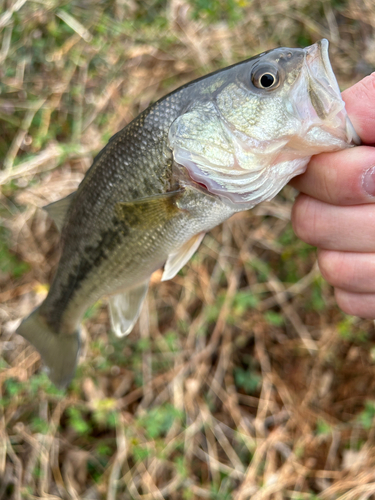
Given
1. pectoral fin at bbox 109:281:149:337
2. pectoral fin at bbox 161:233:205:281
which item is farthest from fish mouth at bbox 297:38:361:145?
pectoral fin at bbox 109:281:149:337

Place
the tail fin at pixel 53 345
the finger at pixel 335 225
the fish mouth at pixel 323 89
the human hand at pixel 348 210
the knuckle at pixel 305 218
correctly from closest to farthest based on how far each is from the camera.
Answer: the fish mouth at pixel 323 89 → the human hand at pixel 348 210 → the finger at pixel 335 225 → the knuckle at pixel 305 218 → the tail fin at pixel 53 345

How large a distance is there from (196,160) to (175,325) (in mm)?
1915

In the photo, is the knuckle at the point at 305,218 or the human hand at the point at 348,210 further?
→ the knuckle at the point at 305,218

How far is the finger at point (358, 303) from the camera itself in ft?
5.07

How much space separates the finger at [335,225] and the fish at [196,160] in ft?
0.65

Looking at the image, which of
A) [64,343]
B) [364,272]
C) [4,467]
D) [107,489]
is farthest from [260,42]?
[4,467]

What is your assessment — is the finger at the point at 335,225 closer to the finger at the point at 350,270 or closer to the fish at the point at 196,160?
the finger at the point at 350,270

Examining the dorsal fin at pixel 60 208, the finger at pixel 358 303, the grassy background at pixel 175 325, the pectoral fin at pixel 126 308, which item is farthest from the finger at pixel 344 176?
the grassy background at pixel 175 325

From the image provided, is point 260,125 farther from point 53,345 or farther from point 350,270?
point 53,345

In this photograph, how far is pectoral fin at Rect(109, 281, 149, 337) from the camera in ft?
6.08

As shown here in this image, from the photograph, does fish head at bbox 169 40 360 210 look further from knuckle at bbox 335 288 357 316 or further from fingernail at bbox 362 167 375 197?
knuckle at bbox 335 288 357 316

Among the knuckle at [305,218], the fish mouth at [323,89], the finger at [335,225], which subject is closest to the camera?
the fish mouth at [323,89]

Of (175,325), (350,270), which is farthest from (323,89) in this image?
(175,325)

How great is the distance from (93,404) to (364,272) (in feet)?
7.11
